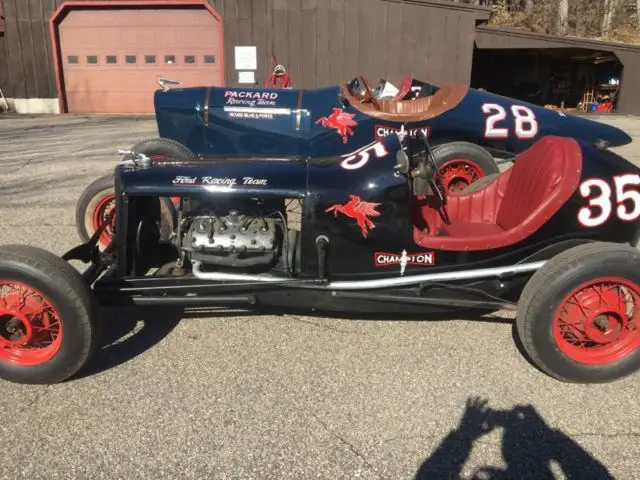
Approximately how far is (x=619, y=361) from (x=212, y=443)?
7.13 feet

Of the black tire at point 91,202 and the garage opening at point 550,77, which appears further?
the garage opening at point 550,77

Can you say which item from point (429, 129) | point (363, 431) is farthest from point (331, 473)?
point (429, 129)

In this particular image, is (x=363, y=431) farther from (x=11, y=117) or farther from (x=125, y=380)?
(x=11, y=117)

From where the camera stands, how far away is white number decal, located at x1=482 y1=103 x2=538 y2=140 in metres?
6.44

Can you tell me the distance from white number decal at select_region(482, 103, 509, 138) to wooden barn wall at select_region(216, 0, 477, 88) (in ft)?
31.5

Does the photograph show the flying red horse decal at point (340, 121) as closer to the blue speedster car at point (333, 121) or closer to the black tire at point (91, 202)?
the blue speedster car at point (333, 121)

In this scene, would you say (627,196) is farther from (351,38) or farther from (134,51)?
(134,51)

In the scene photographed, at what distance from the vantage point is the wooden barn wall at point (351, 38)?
15.2 meters

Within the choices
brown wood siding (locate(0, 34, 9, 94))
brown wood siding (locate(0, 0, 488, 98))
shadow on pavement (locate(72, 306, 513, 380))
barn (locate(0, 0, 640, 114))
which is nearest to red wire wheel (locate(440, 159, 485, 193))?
shadow on pavement (locate(72, 306, 513, 380))

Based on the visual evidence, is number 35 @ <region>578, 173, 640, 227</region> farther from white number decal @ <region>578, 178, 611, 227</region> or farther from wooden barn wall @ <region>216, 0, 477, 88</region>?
wooden barn wall @ <region>216, 0, 477, 88</region>

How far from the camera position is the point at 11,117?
1562 centimetres

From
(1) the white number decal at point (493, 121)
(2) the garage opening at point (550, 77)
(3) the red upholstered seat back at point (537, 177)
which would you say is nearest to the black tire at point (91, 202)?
(3) the red upholstered seat back at point (537, 177)

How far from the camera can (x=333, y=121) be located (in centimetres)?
644

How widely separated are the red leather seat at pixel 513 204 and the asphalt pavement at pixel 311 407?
658mm
